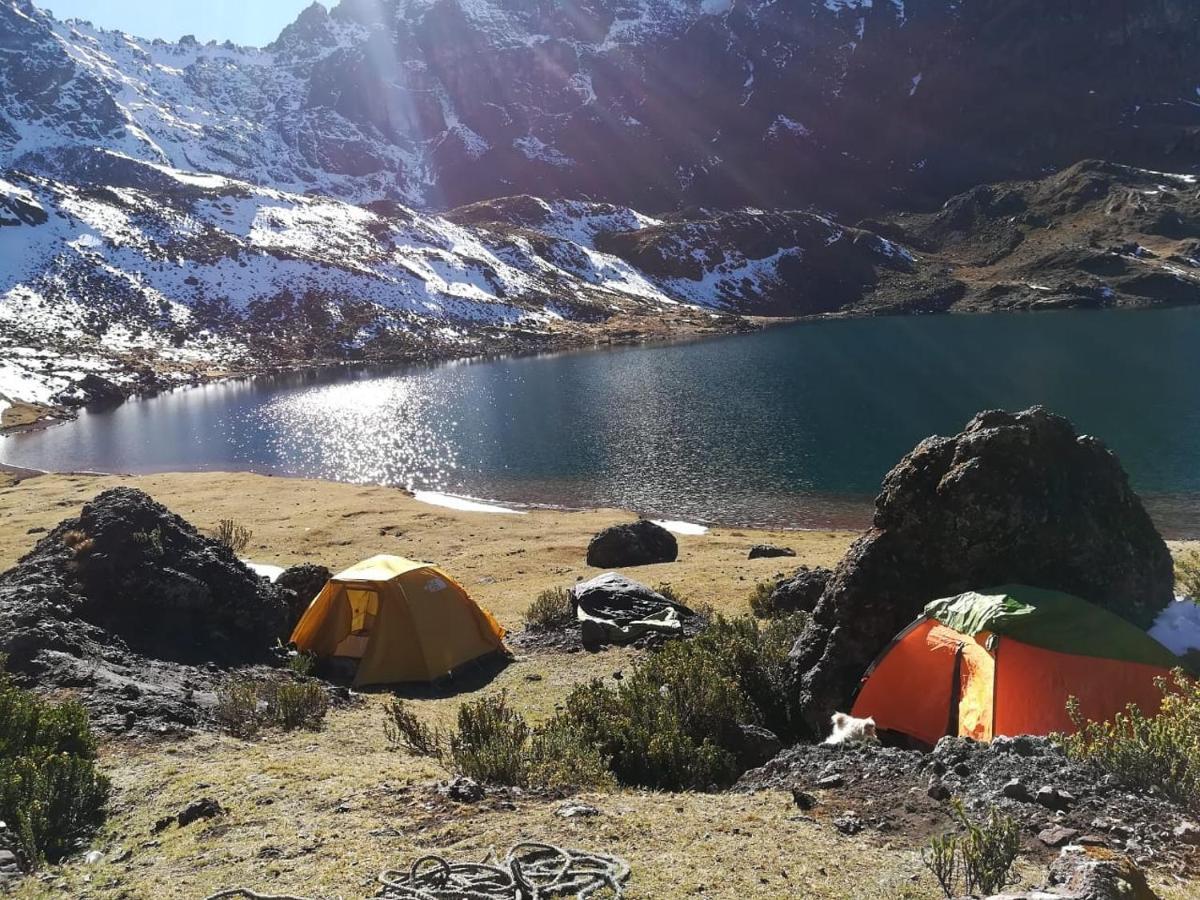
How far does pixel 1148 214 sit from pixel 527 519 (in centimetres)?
21162

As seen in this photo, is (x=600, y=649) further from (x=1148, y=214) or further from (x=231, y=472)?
(x=1148, y=214)

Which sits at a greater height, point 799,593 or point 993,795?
point 993,795

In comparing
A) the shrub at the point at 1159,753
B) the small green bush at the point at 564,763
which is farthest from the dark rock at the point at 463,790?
the shrub at the point at 1159,753

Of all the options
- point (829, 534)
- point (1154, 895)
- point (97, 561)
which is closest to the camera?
point (1154, 895)

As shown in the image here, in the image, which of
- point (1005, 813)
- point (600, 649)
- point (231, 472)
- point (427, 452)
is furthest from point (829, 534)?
point (231, 472)

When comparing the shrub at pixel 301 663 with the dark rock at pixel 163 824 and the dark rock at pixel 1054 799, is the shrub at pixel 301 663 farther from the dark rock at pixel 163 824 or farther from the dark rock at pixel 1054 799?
the dark rock at pixel 1054 799

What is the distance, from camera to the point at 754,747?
8227 millimetres

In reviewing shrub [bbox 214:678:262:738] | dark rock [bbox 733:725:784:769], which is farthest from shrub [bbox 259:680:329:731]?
dark rock [bbox 733:725:784:769]

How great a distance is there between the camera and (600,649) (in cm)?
1373

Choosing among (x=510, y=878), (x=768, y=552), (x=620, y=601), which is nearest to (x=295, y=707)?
(x=510, y=878)

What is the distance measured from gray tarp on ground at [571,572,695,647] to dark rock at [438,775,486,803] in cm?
783

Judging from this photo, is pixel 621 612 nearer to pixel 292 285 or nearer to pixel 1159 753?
pixel 1159 753

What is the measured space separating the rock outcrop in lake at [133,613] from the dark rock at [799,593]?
9.36 m

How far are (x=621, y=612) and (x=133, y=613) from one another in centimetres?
838
